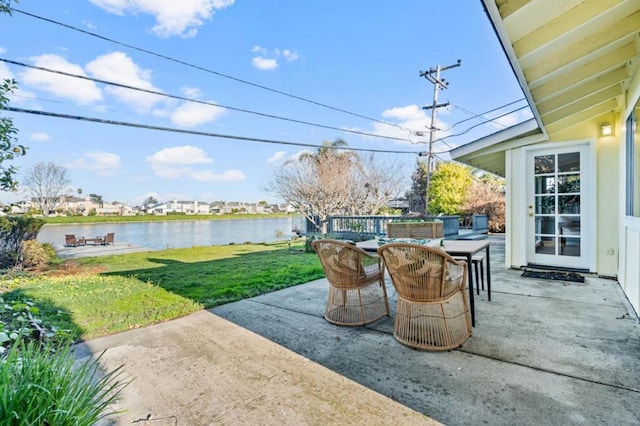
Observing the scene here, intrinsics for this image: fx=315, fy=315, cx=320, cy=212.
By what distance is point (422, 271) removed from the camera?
2496mm

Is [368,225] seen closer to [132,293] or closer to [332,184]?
[332,184]

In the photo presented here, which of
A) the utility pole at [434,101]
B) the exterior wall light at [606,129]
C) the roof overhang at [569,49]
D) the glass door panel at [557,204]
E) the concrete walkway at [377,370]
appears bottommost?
the concrete walkway at [377,370]

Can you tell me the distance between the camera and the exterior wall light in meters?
4.75

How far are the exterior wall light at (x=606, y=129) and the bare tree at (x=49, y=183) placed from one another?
18491 millimetres

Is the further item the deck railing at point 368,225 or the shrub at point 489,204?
the shrub at point 489,204

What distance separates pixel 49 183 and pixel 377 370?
18.6 m

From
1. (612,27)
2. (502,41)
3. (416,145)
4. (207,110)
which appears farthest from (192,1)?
(416,145)

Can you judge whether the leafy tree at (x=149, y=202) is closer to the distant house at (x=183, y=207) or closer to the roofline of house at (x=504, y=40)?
the distant house at (x=183, y=207)

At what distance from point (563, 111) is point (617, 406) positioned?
3.98m

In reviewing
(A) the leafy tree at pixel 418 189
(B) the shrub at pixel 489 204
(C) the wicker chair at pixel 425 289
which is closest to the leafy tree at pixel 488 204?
(B) the shrub at pixel 489 204

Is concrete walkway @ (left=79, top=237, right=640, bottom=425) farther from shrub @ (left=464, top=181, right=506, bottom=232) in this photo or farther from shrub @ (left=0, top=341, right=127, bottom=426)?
shrub @ (left=464, top=181, right=506, bottom=232)

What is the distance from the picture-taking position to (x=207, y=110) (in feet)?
31.0

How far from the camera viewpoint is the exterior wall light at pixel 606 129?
15.6ft

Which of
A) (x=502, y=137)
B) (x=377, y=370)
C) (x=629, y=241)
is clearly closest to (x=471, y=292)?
(x=377, y=370)
